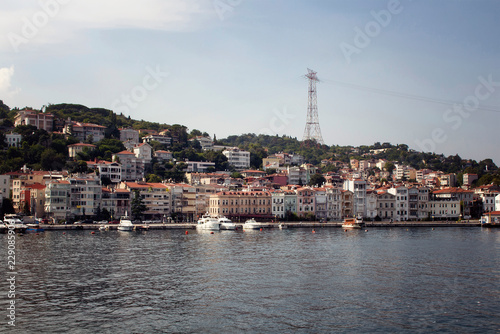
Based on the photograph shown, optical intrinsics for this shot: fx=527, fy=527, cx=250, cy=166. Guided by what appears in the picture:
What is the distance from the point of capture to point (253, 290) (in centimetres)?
2767

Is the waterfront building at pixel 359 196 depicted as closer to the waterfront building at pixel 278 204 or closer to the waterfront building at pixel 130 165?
the waterfront building at pixel 278 204

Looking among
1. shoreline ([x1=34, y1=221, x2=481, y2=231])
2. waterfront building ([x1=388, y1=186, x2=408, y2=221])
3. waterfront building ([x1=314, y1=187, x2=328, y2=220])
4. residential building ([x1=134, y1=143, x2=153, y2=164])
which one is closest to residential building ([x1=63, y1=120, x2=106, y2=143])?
A: residential building ([x1=134, y1=143, x2=153, y2=164])

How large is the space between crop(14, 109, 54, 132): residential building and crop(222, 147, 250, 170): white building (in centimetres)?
4364

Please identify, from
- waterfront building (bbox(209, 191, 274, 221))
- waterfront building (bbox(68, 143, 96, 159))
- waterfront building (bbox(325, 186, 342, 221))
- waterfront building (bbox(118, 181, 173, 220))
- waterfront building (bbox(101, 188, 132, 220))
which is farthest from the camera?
waterfront building (bbox(68, 143, 96, 159))

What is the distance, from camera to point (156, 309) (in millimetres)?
23734

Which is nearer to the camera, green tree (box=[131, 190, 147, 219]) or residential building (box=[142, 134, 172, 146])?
green tree (box=[131, 190, 147, 219])

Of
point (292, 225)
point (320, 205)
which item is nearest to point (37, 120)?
point (320, 205)

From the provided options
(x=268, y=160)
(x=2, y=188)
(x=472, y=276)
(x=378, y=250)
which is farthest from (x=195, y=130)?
(x=472, y=276)

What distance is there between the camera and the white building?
137750 millimetres

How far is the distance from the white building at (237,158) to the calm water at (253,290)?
299 ft

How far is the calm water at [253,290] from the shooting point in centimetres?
2156

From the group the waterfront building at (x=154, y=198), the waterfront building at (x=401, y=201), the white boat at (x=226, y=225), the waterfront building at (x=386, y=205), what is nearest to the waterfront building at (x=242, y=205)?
the waterfront building at (x=154, y=198)

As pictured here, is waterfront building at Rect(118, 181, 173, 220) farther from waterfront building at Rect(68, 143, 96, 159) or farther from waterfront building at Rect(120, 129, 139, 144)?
waterfront building at Rect(120, 129, 139, 144)

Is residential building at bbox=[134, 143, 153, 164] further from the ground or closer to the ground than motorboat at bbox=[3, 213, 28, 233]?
further from the ground
